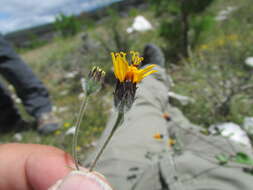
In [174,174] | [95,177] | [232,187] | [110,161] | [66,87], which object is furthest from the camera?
[66,87]

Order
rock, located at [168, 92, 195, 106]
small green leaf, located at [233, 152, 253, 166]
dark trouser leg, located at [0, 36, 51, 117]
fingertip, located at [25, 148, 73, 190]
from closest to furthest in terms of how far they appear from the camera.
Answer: fingertip, located at [25, 148, 73, 190], small green leaf, located at [233, 152, 253, 166], rock, located at [168, 92, 195, 106], dark trouser leg, located at [0, 36, 51, 117]

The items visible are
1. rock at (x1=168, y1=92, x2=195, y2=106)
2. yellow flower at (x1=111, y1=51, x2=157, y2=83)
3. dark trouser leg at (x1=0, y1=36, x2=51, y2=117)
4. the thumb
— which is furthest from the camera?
dark trouser leg at (x1=0, y1=36, x2=51, y2=117)

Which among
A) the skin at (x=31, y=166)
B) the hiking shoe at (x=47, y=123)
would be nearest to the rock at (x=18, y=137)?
the hiking shoe at (x=47, y=123)

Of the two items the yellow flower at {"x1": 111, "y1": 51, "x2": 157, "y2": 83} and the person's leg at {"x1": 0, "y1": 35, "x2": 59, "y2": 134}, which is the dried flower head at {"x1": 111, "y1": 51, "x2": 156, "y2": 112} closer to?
the yellow flower at {"x1": 111, "y1": 51, "x2": 157, "y2": 83}

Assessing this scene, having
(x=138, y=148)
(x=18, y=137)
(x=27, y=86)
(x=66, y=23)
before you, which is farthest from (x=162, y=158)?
(x=66, y=23)

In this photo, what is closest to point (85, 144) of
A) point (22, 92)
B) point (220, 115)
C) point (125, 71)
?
point (22, 92)

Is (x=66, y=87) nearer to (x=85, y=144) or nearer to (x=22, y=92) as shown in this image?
(x=22, y=92)

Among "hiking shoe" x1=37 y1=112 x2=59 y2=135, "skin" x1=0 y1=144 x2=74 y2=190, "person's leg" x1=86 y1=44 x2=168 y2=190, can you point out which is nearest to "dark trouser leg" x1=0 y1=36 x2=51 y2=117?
"hiking shoe" x1=37 y1=112 x2=59 y2=135

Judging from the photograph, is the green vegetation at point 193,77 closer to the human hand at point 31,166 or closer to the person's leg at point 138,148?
the human hand at point 31,166
